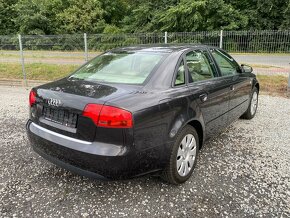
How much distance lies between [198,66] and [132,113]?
1.54m

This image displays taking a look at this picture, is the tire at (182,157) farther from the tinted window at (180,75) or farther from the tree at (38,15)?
the tree at (38,15)

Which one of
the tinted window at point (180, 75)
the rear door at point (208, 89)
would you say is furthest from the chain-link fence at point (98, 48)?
the tinted window at point (180, 75)

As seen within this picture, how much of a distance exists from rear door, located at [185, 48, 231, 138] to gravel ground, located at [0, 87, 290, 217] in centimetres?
55

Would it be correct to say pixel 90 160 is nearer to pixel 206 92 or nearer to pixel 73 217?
pixel 73 217

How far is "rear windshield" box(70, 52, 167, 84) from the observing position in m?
3.12

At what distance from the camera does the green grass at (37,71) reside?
10.6m

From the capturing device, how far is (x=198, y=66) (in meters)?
3.66

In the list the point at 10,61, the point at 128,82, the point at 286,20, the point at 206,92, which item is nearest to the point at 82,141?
the point at 128,82

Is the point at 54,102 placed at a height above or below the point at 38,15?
below

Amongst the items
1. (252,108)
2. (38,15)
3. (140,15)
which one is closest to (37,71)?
(252,108)

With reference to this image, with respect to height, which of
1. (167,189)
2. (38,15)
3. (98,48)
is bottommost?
(167,189)

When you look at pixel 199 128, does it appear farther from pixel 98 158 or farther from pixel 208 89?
pixel 98 158

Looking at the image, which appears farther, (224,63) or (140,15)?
(140,15)

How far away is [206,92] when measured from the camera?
352 cm
